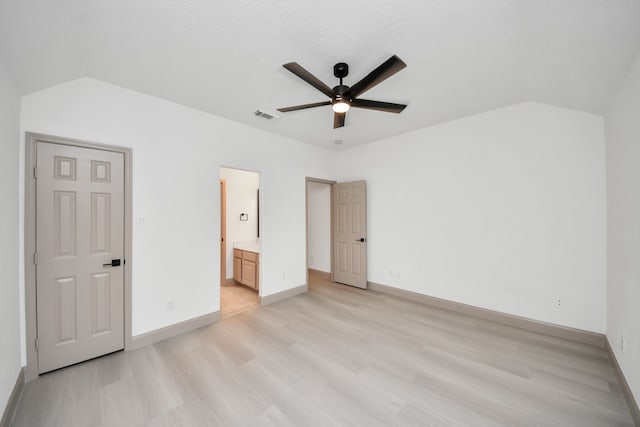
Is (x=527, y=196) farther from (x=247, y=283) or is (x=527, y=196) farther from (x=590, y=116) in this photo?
(x=247, y=283)

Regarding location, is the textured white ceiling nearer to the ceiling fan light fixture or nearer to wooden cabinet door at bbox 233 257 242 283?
the ceiling fan light fixture

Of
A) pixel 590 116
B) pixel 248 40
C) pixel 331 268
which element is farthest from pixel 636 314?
pixel 331 268

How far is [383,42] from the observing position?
1895mm

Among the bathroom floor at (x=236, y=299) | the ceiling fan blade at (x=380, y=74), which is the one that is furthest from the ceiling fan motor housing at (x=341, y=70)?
the bathroom floor at (x=236, y=299)

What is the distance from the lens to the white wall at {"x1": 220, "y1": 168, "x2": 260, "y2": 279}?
4.91 m

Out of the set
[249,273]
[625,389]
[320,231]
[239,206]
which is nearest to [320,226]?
[320,231]

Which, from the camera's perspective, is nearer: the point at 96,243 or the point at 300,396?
the point at 300,396

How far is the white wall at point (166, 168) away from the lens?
2330 mm

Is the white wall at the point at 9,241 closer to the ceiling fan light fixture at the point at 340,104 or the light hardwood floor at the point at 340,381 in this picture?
the light hardwood floor at the point at 340,381

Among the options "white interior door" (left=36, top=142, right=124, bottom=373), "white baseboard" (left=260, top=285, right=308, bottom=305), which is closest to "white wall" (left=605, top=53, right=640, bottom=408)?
"white baseboard" (left=260, top=285, right=308, bottom=305)

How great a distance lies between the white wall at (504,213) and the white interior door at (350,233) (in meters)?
0.41

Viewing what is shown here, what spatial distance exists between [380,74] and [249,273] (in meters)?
3.78

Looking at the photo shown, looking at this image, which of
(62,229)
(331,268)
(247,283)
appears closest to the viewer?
(62,229)

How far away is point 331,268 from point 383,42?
417 centimetres
